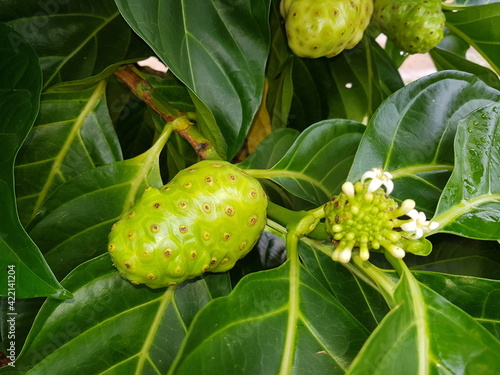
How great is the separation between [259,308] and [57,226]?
0.24 m

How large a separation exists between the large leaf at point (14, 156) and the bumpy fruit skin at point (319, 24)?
0.95 ft

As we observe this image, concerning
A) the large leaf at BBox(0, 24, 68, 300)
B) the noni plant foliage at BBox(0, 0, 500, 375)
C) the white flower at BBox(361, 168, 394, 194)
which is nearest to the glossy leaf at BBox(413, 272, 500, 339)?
the noni plant foliage at BBox(0, 0, 500, 375)

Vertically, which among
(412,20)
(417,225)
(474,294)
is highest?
(412,20)

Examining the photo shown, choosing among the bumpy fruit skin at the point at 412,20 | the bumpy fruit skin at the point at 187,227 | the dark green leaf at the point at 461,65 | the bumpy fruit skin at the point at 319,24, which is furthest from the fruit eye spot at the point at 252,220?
Result: the dark green leaf at the point at 461,65

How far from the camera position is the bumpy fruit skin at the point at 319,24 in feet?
2.08

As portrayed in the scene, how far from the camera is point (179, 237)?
46 cm

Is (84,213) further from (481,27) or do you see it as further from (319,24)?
(481,27)

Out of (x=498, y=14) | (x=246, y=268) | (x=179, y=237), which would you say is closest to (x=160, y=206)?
(x=179, y=237)

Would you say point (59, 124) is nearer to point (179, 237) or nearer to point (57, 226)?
point (57, 226)

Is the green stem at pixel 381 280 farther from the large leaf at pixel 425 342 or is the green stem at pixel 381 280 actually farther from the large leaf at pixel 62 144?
the large leaf at pixel 62 144

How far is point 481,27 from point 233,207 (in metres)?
0.56

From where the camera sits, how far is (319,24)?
63 centimetres

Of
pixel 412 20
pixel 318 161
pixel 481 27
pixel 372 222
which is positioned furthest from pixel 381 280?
pixel 481 27

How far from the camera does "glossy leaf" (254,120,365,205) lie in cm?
60
